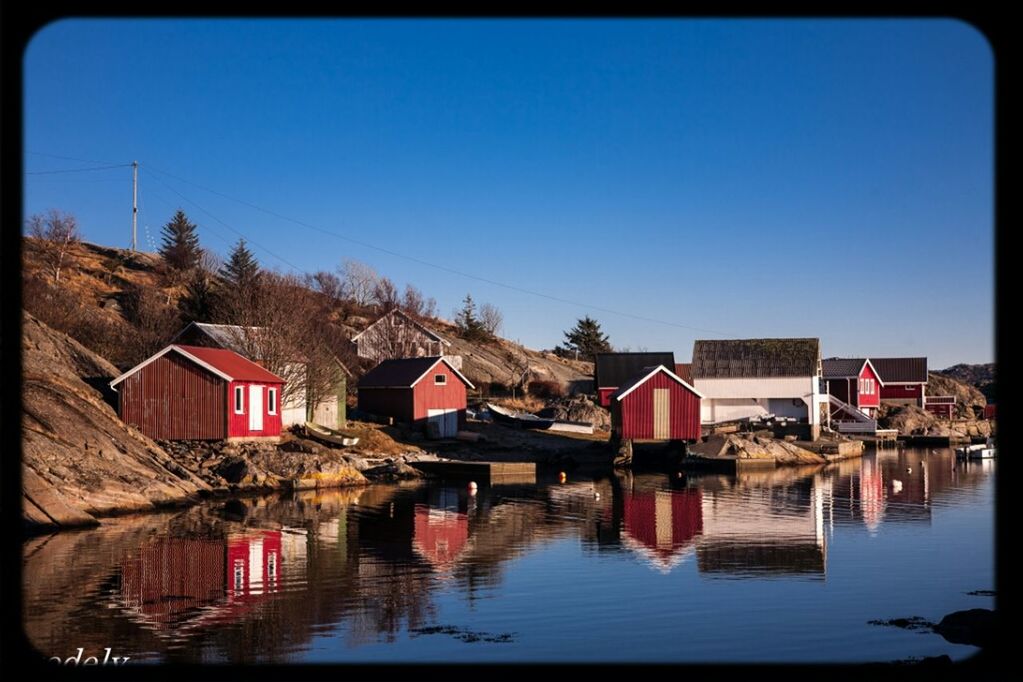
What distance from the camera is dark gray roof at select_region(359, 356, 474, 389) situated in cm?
5044

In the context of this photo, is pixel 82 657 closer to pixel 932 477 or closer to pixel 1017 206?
pixel 1017 206

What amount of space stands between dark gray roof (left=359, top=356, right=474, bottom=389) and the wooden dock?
8.93 m

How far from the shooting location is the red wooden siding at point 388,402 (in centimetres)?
5025

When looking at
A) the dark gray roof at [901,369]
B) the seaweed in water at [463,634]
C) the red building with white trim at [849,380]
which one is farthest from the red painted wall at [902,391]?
the seaweed in water at [463,634]

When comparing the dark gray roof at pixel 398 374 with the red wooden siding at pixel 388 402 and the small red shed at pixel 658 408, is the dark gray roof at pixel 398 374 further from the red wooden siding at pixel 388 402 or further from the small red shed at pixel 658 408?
the small red shed at pixel 658 408

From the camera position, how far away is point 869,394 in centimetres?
7244

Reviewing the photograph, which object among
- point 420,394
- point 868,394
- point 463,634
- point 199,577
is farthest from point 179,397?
point 868,394

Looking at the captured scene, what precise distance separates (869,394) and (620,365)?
776 inches

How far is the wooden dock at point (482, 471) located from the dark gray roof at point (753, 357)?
19.4 metres

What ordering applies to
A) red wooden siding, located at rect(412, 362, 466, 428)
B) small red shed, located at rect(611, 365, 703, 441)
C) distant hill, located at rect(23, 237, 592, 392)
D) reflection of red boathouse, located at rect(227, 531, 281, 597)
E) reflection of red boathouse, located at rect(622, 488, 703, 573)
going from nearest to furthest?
reflection of red boathouse, located at rect(227, 531, 281, 597) → reflection of red boathouse, located at rect(622, 488, 703, 573) → distant hill, located at rect(23, 237, 592, 392) → small red shed, located at rect(611, 365, 703, 441) → red wooden siding, located at rect(412, 362, 466, 428)

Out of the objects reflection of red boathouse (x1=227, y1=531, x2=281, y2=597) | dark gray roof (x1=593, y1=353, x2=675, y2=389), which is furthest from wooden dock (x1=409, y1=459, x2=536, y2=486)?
dark gray roof (x1=593, y1=353, x2=675, y2=389)

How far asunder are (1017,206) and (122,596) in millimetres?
15957

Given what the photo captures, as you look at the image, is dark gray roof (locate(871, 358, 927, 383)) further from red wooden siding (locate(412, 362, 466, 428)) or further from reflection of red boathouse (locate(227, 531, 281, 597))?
reflection of red boathouse (locate(227, 531, 281, 597))
